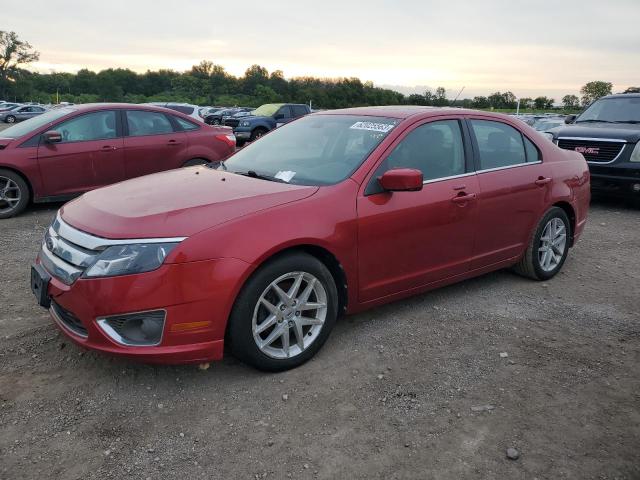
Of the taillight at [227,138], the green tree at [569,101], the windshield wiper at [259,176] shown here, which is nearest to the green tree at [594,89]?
the green tree at [569,101]

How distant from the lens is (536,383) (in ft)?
10.8

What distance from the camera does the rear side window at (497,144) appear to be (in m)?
4.46

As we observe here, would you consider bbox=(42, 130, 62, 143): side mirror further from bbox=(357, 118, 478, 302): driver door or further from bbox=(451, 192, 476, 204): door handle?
bbox=(451, 192, 476, 204): door handle

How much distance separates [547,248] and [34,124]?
21.8 feet

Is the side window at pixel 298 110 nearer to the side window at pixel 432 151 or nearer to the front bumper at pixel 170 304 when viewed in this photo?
the side window at pixel 432 151

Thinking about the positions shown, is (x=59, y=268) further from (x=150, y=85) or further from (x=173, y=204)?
(x=150, y=85)

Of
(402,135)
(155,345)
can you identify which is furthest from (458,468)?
(402,135)

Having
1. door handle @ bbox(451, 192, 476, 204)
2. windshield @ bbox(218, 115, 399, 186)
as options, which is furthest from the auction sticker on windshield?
door handle @ bbox(451, 192, 476, 204)

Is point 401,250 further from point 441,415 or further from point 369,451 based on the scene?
point 369,451

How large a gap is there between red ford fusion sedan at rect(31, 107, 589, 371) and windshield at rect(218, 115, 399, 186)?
16mm

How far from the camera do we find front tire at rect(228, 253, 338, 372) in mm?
3080

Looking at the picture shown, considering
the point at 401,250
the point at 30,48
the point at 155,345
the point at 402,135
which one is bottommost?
the point at 155,345

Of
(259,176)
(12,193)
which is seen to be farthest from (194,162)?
(259,176)

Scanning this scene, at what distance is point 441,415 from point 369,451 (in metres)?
0.52
